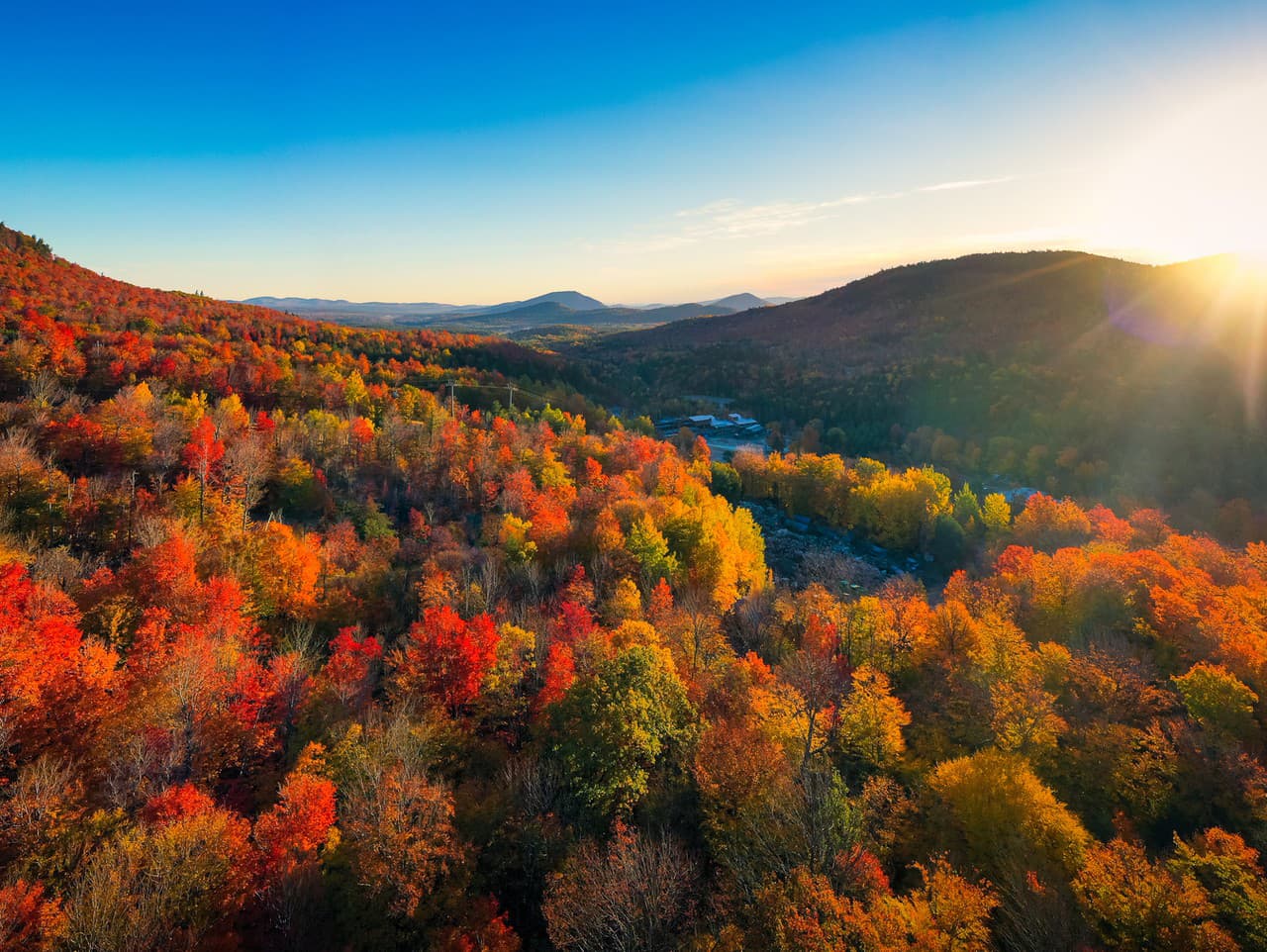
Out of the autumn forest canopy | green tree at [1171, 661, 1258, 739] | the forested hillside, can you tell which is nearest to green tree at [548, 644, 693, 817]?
the autumn forest canopy

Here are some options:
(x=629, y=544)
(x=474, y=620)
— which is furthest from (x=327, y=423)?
(x=474, y=620)

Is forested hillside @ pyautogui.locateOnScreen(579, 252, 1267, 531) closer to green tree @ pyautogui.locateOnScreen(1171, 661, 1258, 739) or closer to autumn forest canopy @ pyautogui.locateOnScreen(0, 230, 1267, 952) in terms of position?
autumn forest canopy @ pyautogui.locateOnScreen(0, 230, 1267, 952)

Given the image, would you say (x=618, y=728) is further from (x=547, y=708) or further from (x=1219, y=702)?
(x=1219, y=702)

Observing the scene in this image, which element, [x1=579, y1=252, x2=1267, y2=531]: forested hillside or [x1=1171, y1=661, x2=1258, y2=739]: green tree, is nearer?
[x1=1171, y1=661, x2=1258, y2=739]: green tree

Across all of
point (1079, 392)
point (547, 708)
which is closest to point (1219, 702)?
point (547, 708)

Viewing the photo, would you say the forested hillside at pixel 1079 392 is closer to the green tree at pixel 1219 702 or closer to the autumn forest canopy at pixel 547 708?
the autumn forest canopy at pixel 547 708
